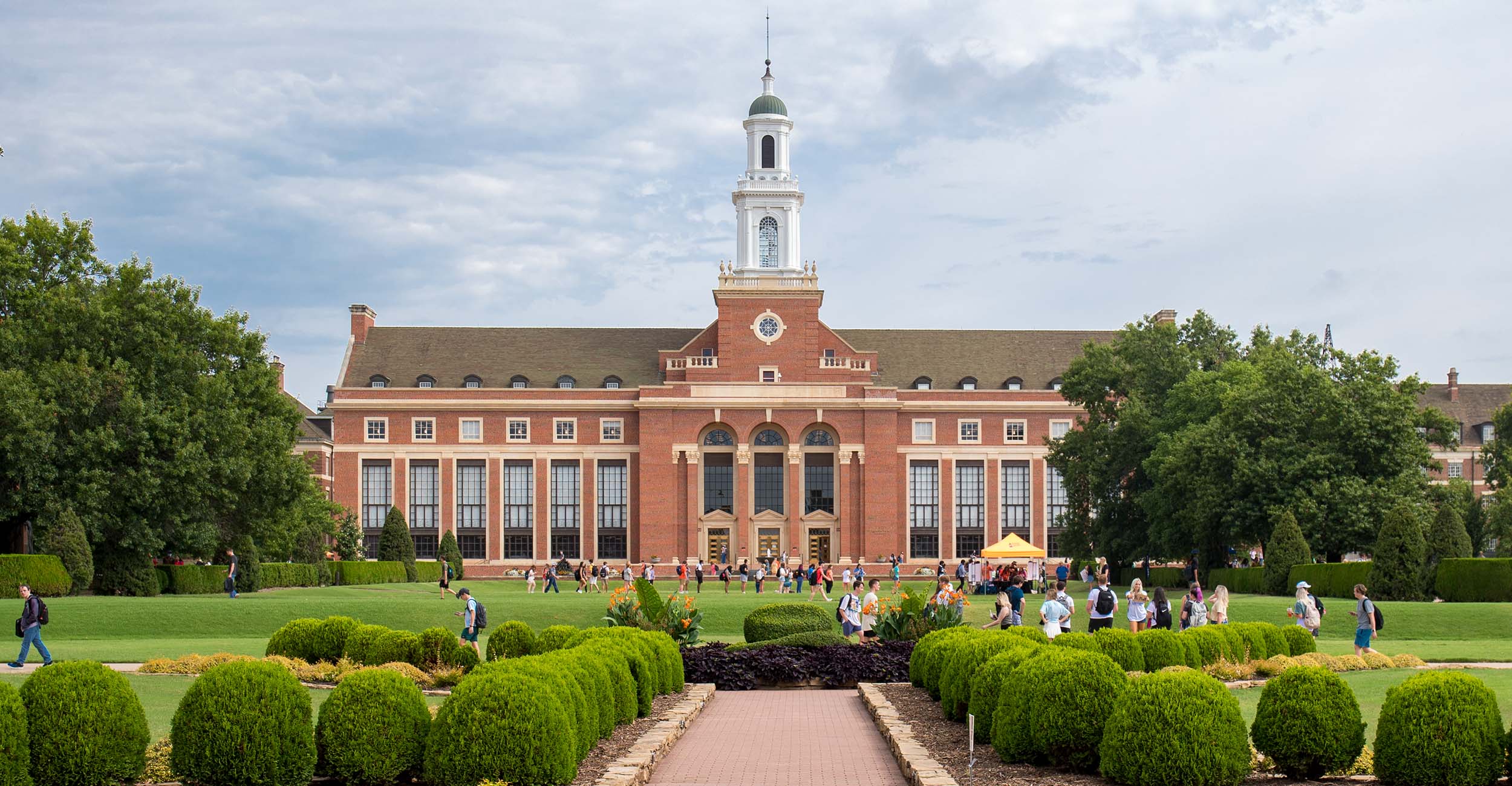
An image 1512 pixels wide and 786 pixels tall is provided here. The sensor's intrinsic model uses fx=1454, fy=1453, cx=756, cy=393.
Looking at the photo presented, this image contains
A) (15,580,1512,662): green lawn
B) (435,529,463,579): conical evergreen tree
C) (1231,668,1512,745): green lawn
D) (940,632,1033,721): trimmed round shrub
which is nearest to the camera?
(1231,668,1512,745): green lawn

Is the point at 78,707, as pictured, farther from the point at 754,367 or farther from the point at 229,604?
the point at 754,367

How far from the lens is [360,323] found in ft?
294

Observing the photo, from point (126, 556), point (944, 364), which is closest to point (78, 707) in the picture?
point (126, 556)

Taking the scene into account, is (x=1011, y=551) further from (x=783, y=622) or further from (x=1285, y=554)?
(x=783, y=622)

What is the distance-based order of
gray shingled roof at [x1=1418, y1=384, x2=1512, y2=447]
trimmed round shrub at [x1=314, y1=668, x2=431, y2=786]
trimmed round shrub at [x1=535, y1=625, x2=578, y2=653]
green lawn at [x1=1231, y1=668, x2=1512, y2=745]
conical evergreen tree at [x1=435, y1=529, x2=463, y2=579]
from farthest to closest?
gray shingled roof at [x1=1418, y1=384, x2=1512, y2=447] < conical evergreen tree at [x1=435, y1=529, x2=463, y2=579] < trimmed round shrub at [x1=535, y1=625, x2=578, y2=653] < green lawn at [x1=1231, y1=668, x2=1512, y2=745] < trimmed round shrub at [x1=314, y1=668, x2=431, y2=786]

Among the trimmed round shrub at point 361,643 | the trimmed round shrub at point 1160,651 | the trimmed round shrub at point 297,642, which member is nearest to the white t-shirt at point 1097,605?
the trimmed round shrub at point 1160,651

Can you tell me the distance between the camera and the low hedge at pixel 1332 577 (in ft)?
139

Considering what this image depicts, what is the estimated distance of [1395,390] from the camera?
5212 centimetres

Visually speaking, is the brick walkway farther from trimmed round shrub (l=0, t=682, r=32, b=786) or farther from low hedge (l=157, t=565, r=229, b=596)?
low hedge (l=157, t=565, r=229, b=596)

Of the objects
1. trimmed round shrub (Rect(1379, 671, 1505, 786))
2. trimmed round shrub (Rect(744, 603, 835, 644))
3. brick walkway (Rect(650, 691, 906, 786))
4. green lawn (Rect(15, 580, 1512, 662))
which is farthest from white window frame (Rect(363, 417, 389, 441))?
trimmed round shrub (Rect(1379, 671, 1505, 786))

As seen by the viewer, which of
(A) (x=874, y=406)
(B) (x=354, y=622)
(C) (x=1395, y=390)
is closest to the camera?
(B) (x=354, y=622)

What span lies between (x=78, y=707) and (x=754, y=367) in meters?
71.7

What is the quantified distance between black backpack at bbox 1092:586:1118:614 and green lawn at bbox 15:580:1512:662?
6.30 metres

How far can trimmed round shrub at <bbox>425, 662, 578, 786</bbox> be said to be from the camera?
40.4 ft
